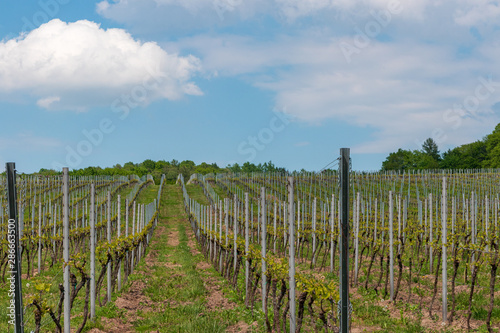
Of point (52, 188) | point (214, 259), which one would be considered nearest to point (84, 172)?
point (52, 188)

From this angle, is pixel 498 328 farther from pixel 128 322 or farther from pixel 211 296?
pixel 128 322

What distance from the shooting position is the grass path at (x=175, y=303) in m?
8.24

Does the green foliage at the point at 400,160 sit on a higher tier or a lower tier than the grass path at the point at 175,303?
higher

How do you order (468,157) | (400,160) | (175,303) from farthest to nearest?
1. (400,160)
2. (468,157)
3. (175,303)

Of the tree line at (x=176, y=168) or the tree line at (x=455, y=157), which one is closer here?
the tree line at (x=455, y=157)

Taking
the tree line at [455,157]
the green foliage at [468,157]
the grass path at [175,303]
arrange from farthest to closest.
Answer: the green foliage at [468,157] < the tree line at [455,157] < the grass path at [175,303]

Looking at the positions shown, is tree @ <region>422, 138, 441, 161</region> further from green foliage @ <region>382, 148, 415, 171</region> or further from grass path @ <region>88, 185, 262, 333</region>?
grass path @ <region>88, 185, 262, 333</region>

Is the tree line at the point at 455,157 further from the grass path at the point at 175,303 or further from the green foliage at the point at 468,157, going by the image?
the grass path at the point at 175,303

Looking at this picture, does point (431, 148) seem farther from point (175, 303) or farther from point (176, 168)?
point (175, 303)

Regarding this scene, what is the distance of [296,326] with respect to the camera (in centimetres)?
658

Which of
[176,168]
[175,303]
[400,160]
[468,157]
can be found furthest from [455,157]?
[175,303]

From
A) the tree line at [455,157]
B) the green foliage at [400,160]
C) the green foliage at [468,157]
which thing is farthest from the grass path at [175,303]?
the green foliage at [400,160]

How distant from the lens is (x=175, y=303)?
10344 millimetres

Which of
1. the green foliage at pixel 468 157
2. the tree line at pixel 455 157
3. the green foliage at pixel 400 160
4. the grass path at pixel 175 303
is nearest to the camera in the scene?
the grass path at pixel 175 303
